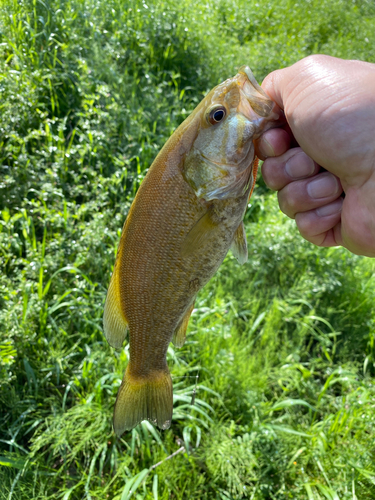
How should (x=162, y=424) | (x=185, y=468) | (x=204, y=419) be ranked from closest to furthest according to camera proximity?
(x=162, y=424) → (x=185, y=468) → (x=204, y=419)

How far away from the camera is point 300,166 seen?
1947mm

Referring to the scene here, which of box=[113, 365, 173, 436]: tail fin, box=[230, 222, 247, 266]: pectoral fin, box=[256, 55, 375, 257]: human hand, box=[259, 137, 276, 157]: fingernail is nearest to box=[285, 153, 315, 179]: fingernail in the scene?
box=[256, 55, 375, 257]: human hand

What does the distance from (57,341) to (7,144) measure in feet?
6.46

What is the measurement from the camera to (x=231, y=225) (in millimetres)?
1712

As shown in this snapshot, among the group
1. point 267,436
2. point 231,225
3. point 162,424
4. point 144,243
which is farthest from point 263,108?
point 267,436

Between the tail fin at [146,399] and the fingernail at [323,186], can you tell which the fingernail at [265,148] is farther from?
the tail fin at [146,399]

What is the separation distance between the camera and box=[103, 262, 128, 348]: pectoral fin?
1.83 meters

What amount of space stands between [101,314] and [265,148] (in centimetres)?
199

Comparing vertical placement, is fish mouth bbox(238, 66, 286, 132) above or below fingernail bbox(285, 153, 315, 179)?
above

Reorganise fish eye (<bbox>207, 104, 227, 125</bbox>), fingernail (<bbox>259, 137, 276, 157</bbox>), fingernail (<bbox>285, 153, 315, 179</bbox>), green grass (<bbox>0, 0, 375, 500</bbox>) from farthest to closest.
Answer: green grass (<bbox>0, 0, 375, 500</bbox>) → fingernail (<bbox>285, 153, 315, 179</bbox>) → fingernail (<bbox>259, 137, 276, 157</bbox>) → fish eye (<bbox>207, 104, 227, 125</bbox>)

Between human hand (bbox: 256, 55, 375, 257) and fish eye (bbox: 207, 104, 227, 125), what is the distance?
0.98 ft

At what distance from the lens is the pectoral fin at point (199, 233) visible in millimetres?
1675

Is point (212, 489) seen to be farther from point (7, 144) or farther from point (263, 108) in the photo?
point (7, 144)

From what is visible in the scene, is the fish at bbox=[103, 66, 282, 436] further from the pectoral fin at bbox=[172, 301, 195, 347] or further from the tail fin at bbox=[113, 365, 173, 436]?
the tail fin at bbox=[113, 365, 173, 436]
